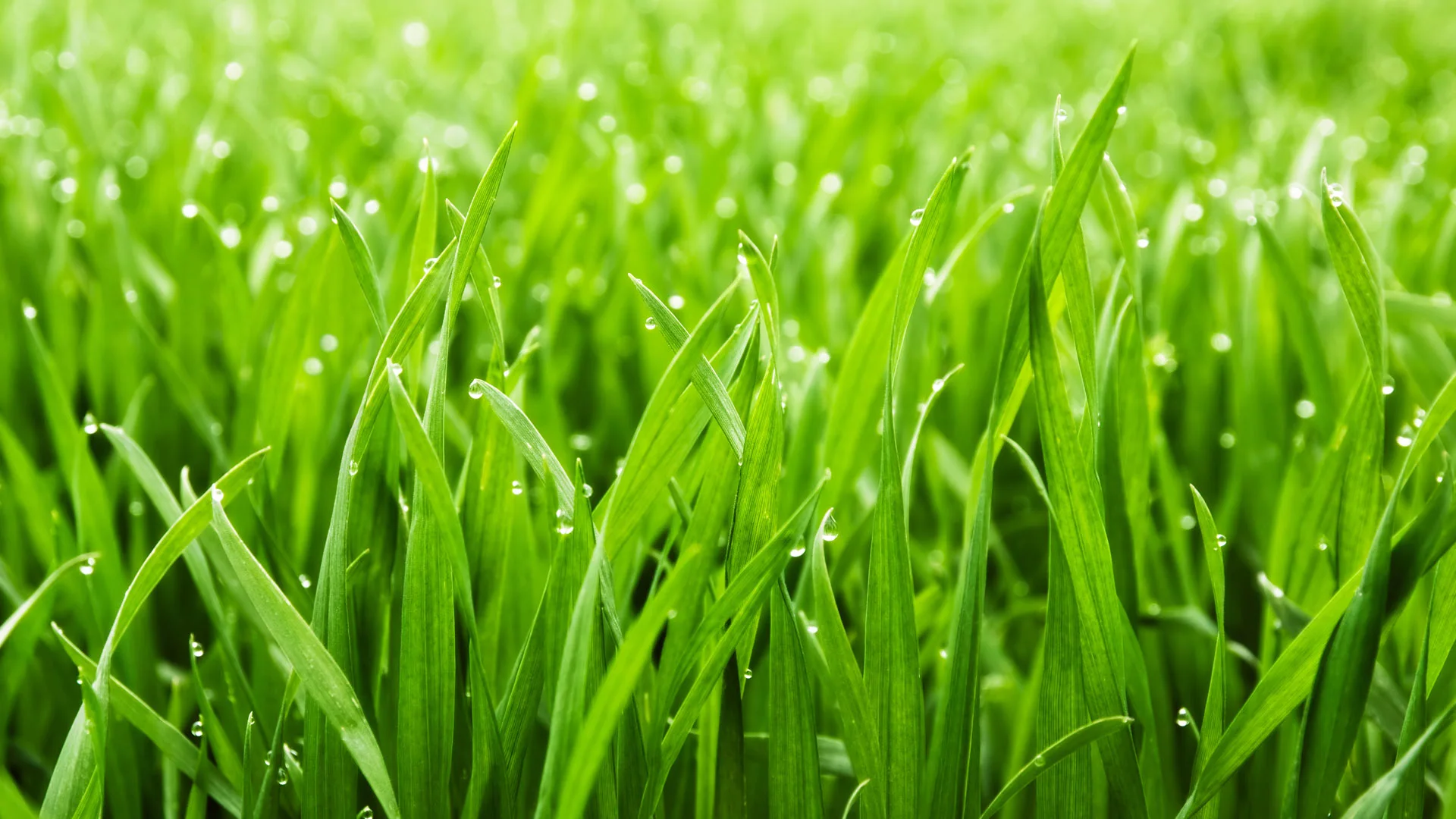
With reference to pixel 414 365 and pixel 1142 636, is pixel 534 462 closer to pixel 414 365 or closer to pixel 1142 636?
pixel 414 365

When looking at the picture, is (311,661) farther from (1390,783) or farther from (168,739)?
(1390,783)

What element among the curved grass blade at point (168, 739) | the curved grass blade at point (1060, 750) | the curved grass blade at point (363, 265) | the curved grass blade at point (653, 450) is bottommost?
the curved grass blade at point (168, 739)

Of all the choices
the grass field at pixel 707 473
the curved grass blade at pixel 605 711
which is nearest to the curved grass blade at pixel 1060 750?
the grass field at pixel 707 473

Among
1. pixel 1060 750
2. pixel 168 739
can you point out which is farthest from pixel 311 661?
pixel 1060 750

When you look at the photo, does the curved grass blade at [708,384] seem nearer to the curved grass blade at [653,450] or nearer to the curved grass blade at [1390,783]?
the curved grass blade at [653,450]

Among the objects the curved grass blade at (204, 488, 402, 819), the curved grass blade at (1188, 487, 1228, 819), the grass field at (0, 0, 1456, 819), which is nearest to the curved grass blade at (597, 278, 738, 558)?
the grass field at (0, 0, 1456, 819)

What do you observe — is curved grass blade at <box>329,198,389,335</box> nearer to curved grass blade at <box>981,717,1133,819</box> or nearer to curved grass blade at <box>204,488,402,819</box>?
curved grass blade at <box>204,488,402,819</box>
